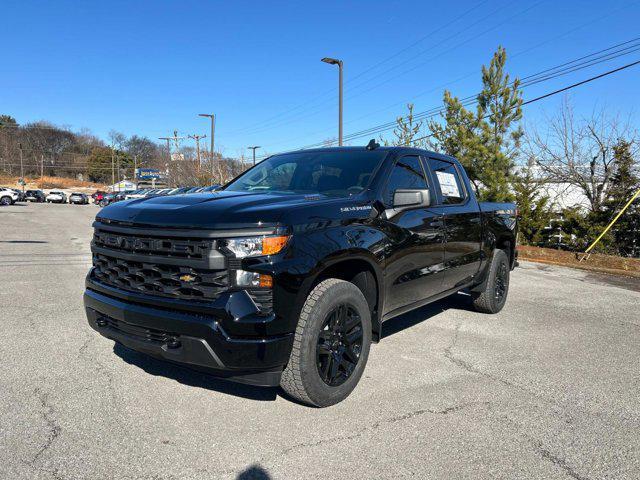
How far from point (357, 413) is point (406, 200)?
1.62 metres

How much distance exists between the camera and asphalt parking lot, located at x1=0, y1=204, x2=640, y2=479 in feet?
8.57

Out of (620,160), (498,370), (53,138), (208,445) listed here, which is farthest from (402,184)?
(53,138)

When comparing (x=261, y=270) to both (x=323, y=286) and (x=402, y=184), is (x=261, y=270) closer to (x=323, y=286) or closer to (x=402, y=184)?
(x=323, y=286)

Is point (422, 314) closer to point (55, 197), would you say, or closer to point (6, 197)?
point (6, 197)

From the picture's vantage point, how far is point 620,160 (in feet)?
49.6

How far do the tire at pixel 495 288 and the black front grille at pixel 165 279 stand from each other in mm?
4089

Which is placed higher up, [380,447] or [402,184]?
[402,184]

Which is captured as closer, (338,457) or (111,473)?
(111,473)

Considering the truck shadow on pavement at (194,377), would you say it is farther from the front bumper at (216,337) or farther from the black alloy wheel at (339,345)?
the black alloy wheel at (339,345)

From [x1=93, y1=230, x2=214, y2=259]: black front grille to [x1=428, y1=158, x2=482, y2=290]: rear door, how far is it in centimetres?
256

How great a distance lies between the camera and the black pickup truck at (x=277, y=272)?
281cm

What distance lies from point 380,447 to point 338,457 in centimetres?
28

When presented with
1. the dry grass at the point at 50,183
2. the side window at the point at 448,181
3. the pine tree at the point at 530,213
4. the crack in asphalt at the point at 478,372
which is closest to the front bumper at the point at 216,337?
the crack in asphalt at the point at 478,372

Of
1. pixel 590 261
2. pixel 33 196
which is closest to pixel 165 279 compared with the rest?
pixel 590 261
